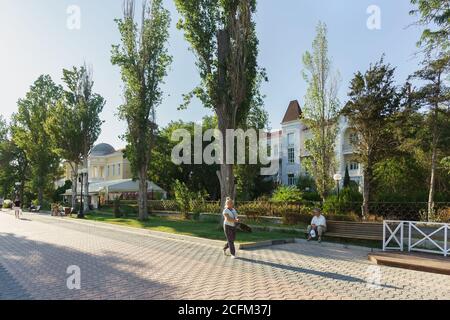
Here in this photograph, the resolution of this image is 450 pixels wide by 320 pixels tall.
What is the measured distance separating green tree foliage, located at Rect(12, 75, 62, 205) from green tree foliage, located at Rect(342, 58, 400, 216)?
34437 mm

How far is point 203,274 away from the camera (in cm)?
862

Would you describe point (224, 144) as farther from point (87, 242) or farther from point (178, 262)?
point (178, 262)

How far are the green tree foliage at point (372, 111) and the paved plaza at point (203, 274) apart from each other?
7.57m

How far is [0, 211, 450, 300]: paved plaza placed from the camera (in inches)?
276

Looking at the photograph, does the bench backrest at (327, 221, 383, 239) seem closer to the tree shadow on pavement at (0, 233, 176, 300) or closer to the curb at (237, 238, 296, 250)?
the curb at (237, 238, 296, 250)

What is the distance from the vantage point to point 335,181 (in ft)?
81.4

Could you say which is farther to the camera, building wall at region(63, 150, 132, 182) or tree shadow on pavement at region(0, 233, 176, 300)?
building wall at region(63, 150, 132, 182)

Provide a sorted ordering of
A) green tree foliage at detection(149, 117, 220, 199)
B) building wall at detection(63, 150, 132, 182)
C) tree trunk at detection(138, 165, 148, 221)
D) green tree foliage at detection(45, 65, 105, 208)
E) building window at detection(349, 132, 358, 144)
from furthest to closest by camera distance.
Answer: building wall at detection(63, 150, 132, 182) < green tree foliage at detection(149, 117, 220, 199) < green tree foliage at detection(45, 65, 105, 208) < tree trunk at detection(138, 165, 148, 221) < building window at detection(349, 132, 358, 144)

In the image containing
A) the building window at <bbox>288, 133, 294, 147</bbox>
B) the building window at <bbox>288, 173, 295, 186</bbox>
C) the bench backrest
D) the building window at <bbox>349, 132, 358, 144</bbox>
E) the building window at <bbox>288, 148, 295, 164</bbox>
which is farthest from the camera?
the building window at <bbox>288, 133, 294, 147</bbox>

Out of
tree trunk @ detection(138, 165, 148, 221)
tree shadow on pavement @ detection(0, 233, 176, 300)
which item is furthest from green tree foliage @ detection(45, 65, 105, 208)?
tree shadow on pavement @ detection(0, 233, 176, 300)

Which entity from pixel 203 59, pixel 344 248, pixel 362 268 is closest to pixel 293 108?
pixel 203 59

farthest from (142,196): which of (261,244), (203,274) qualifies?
(203,274)

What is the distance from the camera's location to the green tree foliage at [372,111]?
61.3 feet

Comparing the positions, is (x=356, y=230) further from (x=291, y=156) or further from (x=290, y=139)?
(x=290, y=139)
